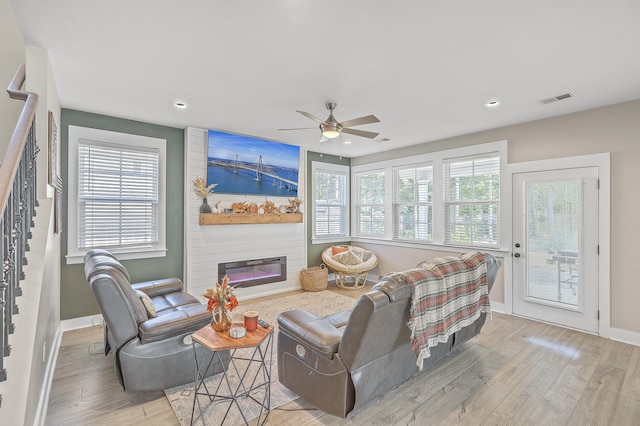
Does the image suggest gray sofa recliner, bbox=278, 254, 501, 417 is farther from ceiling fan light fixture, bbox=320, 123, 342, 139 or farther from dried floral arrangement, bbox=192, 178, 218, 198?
dried floral arrangement, bbox=192, 178, 218, 198

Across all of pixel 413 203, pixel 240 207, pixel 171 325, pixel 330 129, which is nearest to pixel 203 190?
pixel 240 207

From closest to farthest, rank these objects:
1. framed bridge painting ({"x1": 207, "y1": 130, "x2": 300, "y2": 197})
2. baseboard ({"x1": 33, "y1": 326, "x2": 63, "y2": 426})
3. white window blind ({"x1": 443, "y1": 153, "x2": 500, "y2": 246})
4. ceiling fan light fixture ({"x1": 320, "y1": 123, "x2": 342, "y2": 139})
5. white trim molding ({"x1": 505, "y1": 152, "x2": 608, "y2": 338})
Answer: baseboard ({"x1": 33, "y1": 326, "x2": 63, "y2": 426}), ceiling fan light fixture ({"x1": 320, "y1": 123, "x2": 342, "y2": 139}), white trim molding ({"x1": 505, "y1": 152, "x2": 608, "y2": 338}), white window blind ({"x1": 443, "y1": 153, "x2": 500, "y2": 246}), framed bridge painting ({"x1": 207, "y1": 130, "x2": 300, "y2": 197})

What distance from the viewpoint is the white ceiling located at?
Answer: 1.94 meters

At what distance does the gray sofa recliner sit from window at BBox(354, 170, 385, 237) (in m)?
4.02

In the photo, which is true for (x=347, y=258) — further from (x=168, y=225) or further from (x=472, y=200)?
(x=168, y=225)

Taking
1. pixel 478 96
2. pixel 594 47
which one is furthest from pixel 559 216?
pixel 594 47

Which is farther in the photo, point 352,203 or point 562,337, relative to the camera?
point 352,203

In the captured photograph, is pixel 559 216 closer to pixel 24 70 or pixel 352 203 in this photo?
pixel 352 203

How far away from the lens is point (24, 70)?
86.1 inches

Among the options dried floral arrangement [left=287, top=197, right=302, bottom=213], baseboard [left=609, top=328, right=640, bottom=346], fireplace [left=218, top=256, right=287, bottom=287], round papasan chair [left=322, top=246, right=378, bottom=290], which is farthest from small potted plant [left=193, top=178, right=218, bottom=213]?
baseboard [left=609, top=328, right=640, bottom=346]

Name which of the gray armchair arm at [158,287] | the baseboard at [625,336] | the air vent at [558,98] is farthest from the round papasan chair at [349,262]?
the air vent at [558,98]

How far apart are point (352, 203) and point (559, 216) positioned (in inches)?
147

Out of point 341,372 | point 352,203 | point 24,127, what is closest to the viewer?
point 24,127

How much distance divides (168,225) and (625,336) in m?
5.81
